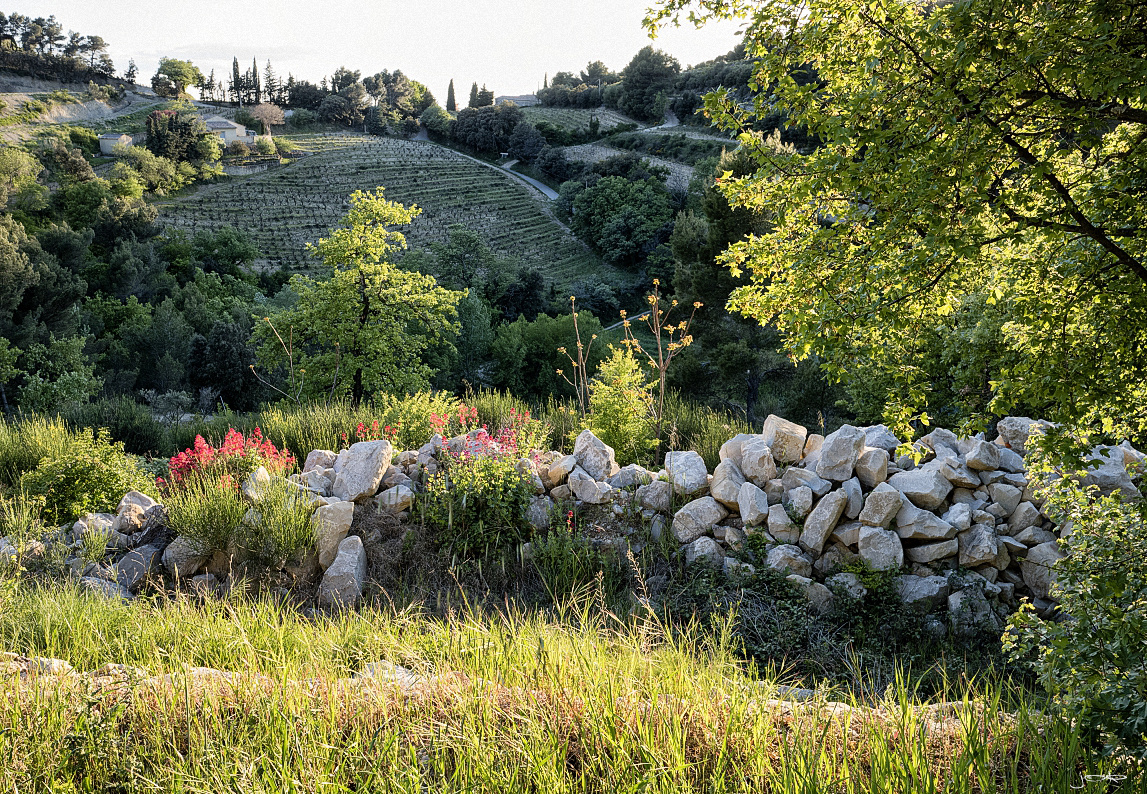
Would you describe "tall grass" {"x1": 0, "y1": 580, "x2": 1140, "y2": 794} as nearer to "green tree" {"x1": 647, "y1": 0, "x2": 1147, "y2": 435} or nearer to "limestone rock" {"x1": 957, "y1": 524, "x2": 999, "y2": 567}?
"green tree" {"x1": 647, "y1": 0, "x2": 1147, "y2": 435}

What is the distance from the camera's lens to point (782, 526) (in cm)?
446

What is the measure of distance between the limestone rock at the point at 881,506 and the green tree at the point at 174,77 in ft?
280

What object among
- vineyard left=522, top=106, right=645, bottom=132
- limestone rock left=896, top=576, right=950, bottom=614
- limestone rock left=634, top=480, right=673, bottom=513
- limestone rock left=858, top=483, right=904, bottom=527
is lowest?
limestone rock left=896, top=576, right=950, bottom=614

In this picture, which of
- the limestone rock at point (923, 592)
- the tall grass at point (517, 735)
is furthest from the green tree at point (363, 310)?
the tall grass at point (517, 735)

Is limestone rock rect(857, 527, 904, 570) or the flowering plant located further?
the flowering plant

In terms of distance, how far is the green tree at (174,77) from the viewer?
68.1 m

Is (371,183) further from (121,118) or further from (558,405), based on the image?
(558,405)

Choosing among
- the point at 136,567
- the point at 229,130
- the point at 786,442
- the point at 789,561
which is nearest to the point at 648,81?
the point at 229,130

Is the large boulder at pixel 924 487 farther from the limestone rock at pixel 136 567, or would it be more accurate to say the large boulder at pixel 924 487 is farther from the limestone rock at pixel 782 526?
the limestone rock at pixel 136 567

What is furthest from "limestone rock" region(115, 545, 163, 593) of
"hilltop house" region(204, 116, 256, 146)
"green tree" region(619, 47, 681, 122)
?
"green tree" region(619, 47, 681, 122)

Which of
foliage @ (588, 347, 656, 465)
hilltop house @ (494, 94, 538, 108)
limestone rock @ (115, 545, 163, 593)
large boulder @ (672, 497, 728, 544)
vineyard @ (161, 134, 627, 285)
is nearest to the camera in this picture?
limestone rock @ (115, 545, 163, 593)

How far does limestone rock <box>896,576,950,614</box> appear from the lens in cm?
414

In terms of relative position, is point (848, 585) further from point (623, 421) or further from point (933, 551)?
point (623, 421)

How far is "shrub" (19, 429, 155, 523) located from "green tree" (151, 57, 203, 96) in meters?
81.5
